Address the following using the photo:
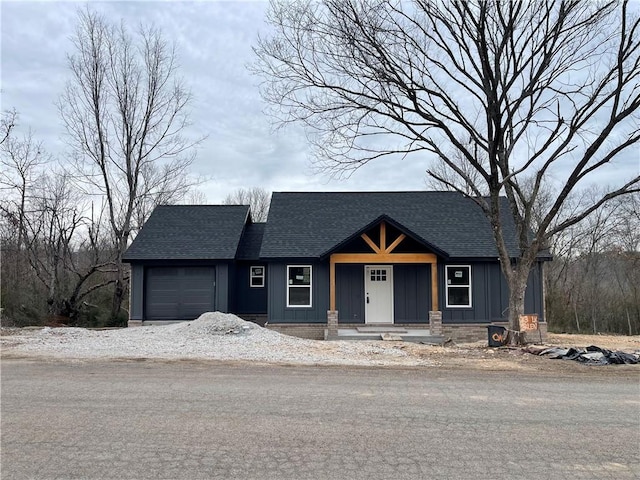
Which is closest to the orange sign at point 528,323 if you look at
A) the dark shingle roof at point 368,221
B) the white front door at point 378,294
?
the dark shingle roof at point 368,221

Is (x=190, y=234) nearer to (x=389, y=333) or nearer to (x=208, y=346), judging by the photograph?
(x=208, y=346)

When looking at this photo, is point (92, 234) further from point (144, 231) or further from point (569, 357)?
point (569, 357)

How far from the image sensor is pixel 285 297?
18859mm

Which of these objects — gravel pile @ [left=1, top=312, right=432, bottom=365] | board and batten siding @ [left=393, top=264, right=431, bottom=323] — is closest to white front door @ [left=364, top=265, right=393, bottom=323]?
board and batten siding @ [left=393, top=264, right=431, bottom=323]

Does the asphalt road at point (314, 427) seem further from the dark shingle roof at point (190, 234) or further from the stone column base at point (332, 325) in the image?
the dark shingle roof at point (190, 234)

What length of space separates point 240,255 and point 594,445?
1787 cm

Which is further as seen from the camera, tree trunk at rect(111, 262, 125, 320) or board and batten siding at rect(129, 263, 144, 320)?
tree trunk at rect(111, 262, 125, 320)

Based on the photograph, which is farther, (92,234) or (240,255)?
(92,234)

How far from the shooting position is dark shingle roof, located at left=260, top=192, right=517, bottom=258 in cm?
1911

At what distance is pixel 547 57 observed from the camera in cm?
1355

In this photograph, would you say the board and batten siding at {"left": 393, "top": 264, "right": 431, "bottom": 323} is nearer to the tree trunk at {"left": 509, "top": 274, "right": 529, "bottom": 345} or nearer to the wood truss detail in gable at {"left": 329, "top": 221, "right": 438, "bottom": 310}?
the wood truss detail in gable at {"left": 329, "top": 221, "right": 438, "bottom": 310}

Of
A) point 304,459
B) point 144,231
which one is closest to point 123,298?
point 144,231

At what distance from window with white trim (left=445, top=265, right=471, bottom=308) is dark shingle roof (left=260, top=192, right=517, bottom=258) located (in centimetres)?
69

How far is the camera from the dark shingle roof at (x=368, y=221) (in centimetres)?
1911
